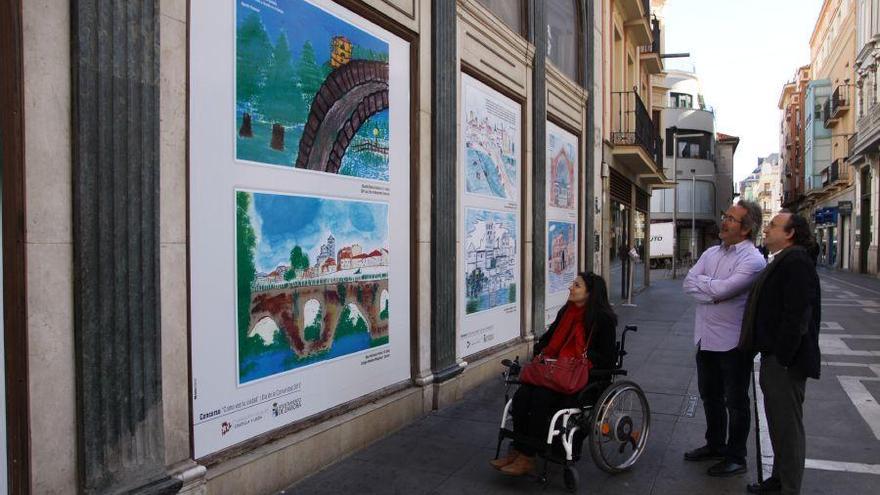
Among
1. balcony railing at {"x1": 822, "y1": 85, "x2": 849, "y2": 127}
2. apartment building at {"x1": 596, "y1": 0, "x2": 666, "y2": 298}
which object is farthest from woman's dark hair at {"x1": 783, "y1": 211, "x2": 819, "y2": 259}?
balcony railing at {"x1": 822, "y1": 85, "x2": 849, "y2": 127}

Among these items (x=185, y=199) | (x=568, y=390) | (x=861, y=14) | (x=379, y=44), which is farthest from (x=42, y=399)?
(x=861, y=14)

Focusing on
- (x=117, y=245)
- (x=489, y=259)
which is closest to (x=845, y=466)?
(x=489, y=259)

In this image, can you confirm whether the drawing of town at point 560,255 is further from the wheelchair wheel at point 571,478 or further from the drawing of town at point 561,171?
the wheelchair wheel at point 571,478

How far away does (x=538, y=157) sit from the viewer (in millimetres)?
8977

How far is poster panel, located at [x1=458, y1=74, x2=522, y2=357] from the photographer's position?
7027mm

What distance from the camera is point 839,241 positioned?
3881cm

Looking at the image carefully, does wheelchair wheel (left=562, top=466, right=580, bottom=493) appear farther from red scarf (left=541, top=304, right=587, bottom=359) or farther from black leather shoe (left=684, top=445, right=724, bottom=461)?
black leather shoe (left=684, top=445, right=724, bottom=461)

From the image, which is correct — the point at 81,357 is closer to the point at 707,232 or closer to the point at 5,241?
the point at 5,241

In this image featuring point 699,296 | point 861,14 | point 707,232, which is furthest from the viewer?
point 707,232

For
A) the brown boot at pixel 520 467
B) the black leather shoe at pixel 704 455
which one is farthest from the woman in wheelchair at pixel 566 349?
the black leather shoe at pixel 704 455

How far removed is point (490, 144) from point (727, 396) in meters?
4.06

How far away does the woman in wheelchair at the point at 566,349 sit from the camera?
4.19 meters

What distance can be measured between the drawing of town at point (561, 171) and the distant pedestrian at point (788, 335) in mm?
5841

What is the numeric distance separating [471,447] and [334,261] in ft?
5.85
